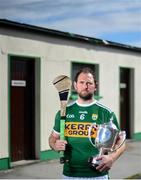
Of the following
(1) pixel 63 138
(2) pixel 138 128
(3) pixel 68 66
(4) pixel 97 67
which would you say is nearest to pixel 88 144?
(1) pixel 63 138

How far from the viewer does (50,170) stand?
35.3ft

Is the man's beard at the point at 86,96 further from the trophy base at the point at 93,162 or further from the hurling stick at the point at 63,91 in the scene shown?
the trophy base at the point at 93,162

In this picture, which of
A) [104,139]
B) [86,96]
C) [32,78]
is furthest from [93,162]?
[32,78]

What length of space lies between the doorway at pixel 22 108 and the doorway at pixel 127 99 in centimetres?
562

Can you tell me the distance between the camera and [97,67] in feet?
49.7

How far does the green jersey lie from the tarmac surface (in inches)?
223

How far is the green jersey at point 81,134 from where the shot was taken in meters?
4.30

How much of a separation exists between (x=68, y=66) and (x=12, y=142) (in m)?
2.92

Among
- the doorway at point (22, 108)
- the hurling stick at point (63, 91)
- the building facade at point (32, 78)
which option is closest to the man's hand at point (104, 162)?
the hurling stick at point (63, 91)

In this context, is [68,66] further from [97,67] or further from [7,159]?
[7,159]

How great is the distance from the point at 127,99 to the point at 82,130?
44.7 ft

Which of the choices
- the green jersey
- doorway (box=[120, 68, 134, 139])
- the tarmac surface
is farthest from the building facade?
the green jersey

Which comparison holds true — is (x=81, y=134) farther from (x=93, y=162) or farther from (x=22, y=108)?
(x=22, y=108)

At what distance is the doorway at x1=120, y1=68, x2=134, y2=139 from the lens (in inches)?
683
